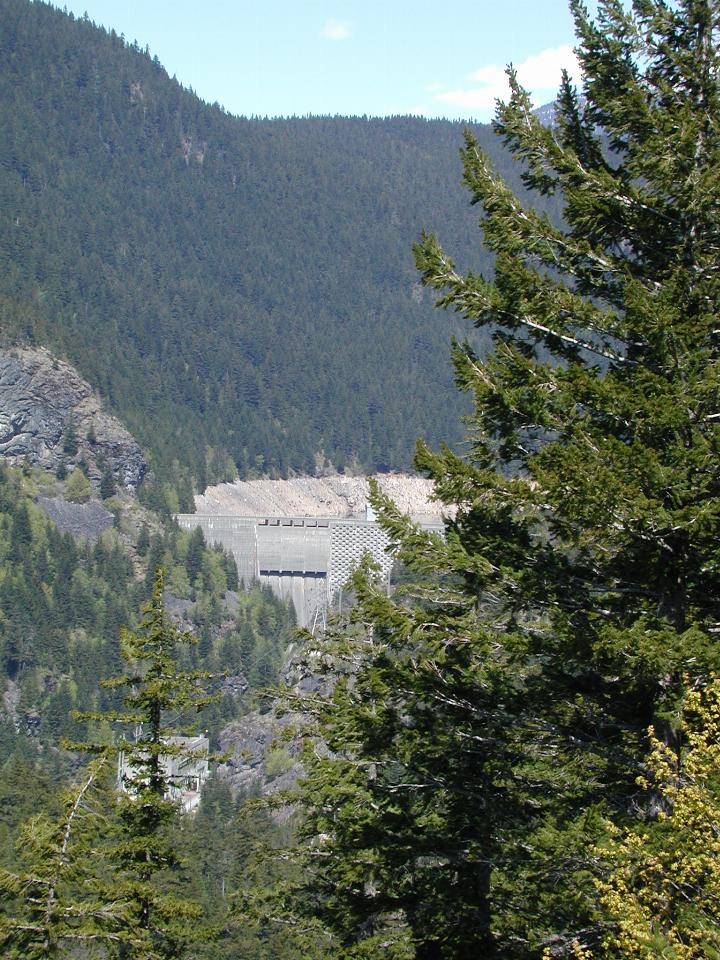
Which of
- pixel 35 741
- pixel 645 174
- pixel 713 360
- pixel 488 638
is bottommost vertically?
pixel 35 741

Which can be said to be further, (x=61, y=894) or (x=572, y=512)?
(x=61, y=894)

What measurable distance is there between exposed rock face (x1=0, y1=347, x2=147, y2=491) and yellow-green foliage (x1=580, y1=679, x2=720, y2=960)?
545 feet

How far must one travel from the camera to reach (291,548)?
520 feet

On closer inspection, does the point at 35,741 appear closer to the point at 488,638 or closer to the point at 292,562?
the point at 292,562

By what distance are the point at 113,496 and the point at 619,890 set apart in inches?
6575

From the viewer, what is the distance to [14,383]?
175250 mm

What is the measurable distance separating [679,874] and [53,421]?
17285cm

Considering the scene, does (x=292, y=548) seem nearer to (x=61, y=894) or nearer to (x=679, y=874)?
(x=61, y=894)

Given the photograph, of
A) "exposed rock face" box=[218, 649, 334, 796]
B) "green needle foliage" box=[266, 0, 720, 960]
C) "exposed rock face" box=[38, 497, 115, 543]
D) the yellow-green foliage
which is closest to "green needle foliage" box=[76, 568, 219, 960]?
"green needle foliage" box=[266, 0, 720, 960]

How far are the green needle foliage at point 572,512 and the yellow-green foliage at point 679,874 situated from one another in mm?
753

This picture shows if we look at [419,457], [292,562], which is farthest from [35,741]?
[419,457]

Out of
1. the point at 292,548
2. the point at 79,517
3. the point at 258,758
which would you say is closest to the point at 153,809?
the point at 258,758

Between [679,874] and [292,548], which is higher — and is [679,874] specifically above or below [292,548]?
above

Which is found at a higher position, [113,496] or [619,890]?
[619,890]
